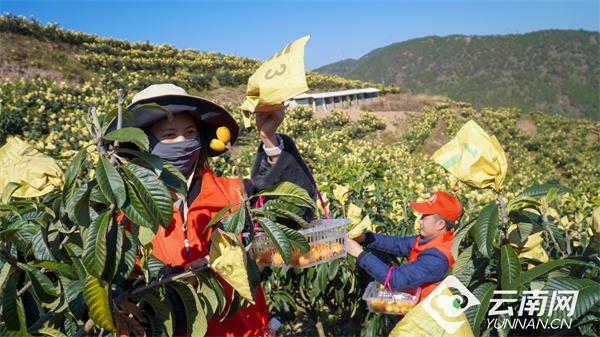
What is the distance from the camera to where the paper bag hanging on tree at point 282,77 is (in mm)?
1076

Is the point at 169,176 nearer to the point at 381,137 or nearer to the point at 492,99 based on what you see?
the point at 381,137

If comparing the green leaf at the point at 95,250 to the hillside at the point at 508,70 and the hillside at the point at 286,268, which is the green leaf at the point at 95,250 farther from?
the hillside at the point at 508,70

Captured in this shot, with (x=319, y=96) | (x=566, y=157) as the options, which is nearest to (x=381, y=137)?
(x=319, y=96)

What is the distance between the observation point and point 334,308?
3.10m

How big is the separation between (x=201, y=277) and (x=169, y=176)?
22cm

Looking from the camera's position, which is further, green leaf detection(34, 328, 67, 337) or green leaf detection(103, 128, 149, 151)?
green leaf detection(34, 328, 67, 337)

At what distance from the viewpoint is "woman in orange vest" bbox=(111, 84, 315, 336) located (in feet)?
4.31

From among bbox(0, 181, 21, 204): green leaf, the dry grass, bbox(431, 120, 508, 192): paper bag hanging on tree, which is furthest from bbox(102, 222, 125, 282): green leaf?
the dry grass

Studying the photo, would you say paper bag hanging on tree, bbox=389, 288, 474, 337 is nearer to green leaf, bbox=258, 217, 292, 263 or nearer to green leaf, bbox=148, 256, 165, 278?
green leaf, bbox=258, 217, 292, 263

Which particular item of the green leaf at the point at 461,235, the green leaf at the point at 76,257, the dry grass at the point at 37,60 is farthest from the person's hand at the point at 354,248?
the dry grass at the point at 37,60

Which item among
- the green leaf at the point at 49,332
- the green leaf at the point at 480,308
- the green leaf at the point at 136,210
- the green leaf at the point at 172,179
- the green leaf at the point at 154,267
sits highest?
the green leaf at the point at 172,179

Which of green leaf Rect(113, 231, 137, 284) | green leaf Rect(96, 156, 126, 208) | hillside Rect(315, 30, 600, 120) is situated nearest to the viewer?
green leaf Rect(96, 156, 126, 208)

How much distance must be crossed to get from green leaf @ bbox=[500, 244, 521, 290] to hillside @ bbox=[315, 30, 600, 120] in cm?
5574

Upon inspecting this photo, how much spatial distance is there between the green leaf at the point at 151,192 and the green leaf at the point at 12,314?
0.93 feet
